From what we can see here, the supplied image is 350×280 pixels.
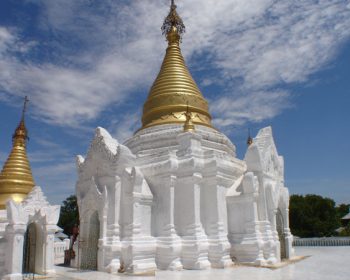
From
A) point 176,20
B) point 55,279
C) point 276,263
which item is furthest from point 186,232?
point 176,20

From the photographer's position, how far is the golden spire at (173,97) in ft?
74.3

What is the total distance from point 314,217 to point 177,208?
2836 centimetres

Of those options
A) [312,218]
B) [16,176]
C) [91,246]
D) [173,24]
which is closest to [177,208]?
[91,246]

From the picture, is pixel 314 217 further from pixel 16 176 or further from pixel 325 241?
pixel 16 176

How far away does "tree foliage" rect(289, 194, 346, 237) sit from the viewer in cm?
4003

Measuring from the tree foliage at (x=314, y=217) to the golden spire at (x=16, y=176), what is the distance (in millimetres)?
29309

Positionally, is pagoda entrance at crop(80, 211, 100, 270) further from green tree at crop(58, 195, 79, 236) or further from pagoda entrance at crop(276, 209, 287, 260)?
green tree at crop(58, 195, 79, 236)

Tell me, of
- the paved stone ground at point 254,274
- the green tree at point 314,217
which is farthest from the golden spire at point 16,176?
the green tree at point 314,217

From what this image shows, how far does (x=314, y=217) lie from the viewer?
4047 cm

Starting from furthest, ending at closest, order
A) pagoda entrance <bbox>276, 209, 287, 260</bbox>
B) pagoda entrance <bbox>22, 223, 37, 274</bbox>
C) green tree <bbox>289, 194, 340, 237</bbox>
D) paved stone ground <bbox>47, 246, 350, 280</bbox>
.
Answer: green tree <bbox>289, 194, 340, 237</bbox>, pagoda entrance <bbox>276, 209, 287, 260</bbox>, pagoda entrance <bbox>22, 223, 37, 274</bbox>, paved stone ground <bbox>47, 246, 350, 280</bbox>

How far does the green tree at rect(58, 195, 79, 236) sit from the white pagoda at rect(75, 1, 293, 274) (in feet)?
81.8

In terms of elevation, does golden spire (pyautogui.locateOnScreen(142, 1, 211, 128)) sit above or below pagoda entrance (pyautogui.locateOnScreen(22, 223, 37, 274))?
above

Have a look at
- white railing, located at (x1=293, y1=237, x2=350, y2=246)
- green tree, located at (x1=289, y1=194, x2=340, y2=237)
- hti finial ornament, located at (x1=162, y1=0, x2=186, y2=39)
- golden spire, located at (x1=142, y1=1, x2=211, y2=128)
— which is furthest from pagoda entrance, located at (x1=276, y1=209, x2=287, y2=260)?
green tree, located at (x1=289, y1=194, x2=340, y2=237)

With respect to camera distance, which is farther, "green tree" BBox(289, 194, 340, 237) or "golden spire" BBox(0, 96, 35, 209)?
"green tree" BBox(289, 194, 340, 237)
